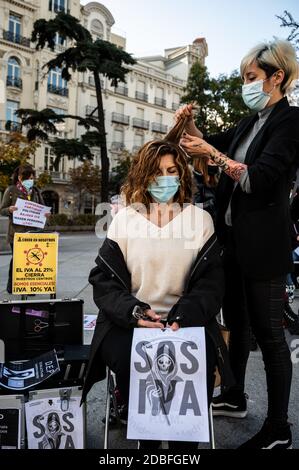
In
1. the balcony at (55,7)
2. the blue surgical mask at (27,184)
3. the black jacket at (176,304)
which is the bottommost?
the black jacket at (176,304)

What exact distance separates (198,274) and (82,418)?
858 millimetres

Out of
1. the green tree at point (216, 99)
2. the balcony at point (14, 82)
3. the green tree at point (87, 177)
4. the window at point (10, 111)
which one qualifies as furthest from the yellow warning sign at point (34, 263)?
the balcony at point (14, 82)

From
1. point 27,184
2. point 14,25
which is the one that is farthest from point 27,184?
point 14,25

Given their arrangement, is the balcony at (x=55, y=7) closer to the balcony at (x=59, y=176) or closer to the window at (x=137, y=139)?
the balcony at (x=59, y=176)

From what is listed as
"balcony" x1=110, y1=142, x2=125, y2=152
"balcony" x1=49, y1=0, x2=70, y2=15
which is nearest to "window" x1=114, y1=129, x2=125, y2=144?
"balcony" x1=110, y1=142, x2=125, y2=152

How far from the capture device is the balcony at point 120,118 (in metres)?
40.7

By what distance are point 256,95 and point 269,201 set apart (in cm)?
56

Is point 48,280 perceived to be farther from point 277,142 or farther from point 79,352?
point 277,142

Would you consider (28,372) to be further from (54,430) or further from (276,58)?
(276,58)

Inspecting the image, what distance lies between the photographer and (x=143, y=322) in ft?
5.72

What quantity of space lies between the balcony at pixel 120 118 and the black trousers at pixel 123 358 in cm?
4083

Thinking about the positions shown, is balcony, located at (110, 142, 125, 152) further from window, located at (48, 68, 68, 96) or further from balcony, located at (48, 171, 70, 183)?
window, located at (48, 68, 68, 96)

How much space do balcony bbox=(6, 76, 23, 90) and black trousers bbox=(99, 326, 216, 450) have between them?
34.4m

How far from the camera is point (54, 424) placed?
5.82 ft
